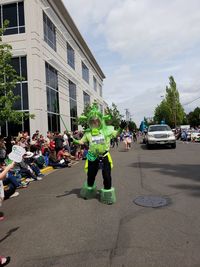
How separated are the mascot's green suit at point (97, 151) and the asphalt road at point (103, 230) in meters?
0.34

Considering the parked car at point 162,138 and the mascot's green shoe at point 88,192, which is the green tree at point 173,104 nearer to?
the parked car at point 162,138

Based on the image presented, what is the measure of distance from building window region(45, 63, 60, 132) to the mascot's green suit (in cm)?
1838

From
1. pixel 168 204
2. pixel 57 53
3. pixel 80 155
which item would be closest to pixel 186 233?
pixel 168 204

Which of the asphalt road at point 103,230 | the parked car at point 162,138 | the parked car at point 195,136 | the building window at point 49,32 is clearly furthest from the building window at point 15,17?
the parked car at point 195,136

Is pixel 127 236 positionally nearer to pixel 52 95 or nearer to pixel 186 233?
pixel 186 233

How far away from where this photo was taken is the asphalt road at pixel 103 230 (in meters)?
3.83

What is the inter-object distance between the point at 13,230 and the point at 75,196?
7.49 ft

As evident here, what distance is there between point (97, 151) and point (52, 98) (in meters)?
20.9

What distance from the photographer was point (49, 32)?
2709cm

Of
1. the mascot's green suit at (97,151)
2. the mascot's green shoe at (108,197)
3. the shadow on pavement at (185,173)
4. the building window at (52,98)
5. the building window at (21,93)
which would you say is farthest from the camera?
the building window at (52,98)

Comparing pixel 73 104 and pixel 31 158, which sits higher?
pixel 73 104

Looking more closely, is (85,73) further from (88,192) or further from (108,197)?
(108,197)

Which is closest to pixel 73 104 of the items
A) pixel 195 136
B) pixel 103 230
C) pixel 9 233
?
pixel 195 136

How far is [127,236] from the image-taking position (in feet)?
14.8
